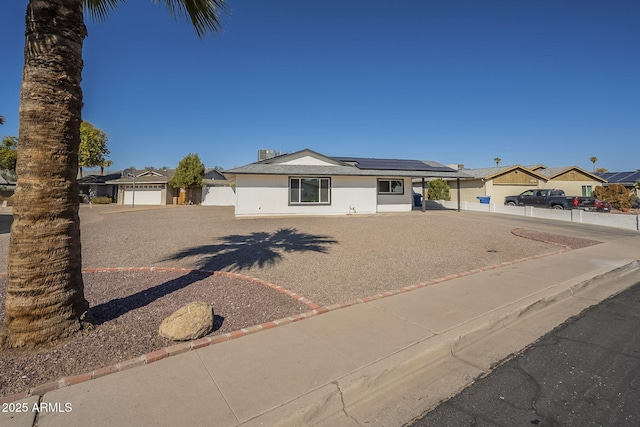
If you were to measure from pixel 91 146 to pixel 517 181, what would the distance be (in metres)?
51.6

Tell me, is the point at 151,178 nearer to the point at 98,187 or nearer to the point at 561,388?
the point at 98,187

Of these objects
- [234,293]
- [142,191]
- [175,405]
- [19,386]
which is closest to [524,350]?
[175,405]

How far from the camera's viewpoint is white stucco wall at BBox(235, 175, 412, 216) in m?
18.0

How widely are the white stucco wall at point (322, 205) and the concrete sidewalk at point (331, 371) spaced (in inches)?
545

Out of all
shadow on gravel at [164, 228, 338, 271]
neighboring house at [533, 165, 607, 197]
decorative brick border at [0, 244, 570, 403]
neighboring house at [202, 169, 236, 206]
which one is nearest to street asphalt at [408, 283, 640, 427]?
decorative brick border at [0, 244, 570, 403]

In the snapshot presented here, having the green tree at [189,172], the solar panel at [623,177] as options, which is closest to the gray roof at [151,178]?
the green tree at [189,172]

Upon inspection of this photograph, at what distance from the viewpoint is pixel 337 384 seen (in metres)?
2.91

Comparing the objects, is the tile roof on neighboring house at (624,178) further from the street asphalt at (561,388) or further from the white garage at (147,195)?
the white garage at (147,195)

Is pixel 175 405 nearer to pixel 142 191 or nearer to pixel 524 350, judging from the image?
pixel 524 350

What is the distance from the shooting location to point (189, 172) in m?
34.1

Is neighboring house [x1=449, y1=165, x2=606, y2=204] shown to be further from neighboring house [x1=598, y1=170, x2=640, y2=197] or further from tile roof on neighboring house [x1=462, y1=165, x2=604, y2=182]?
neighboring house [x1=598, y1=170, x2=640, y2=197]

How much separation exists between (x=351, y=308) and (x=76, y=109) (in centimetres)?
454

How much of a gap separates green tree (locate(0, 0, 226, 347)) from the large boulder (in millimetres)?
1058

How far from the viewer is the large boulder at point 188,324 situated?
3.69m
